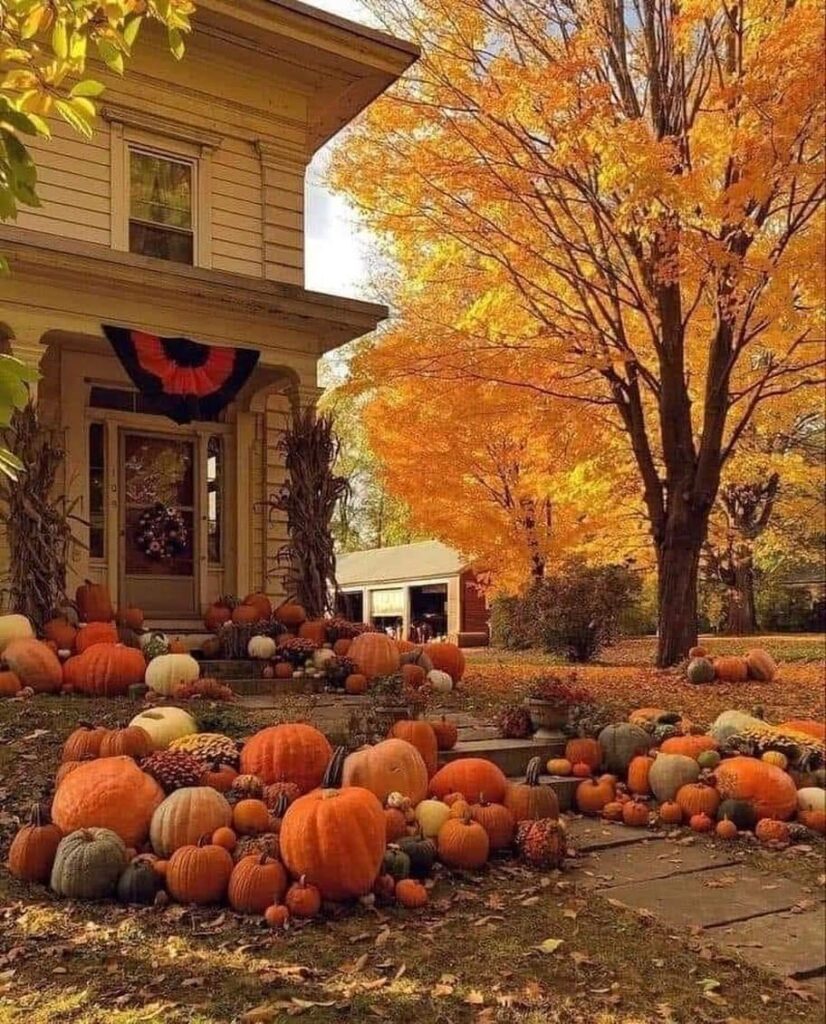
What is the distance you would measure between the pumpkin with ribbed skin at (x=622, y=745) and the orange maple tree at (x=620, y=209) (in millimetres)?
3056

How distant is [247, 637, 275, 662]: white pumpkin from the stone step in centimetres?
191

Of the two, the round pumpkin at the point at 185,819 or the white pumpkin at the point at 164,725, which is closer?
the round pumpkin at the point at 185,819

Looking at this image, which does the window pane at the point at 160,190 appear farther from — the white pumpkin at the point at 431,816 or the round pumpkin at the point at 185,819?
the white pumpkin at the point at 431,816

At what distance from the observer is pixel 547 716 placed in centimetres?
405

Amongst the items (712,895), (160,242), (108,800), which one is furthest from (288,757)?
(160,242)

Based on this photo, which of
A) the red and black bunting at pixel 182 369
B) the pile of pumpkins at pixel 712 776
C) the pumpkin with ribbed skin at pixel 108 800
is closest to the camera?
the pumpkin with ribbed skin at pixel 108 800

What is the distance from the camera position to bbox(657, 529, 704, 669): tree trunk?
720 cm

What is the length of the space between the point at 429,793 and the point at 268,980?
1345 mm

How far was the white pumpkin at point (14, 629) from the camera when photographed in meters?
Result: 4.95

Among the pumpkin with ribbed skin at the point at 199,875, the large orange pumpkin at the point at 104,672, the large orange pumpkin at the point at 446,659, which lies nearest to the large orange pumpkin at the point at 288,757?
the pumpkin with ribbed skin at the point at 199,875

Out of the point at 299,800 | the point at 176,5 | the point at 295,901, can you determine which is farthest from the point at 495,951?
the point at 176,5

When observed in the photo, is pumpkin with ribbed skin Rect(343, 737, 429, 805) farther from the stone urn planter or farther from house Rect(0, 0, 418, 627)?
house Rect(0, 0, 418, 627)

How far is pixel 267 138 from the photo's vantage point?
7.43m

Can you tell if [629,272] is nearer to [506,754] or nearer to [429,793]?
[506,754]
